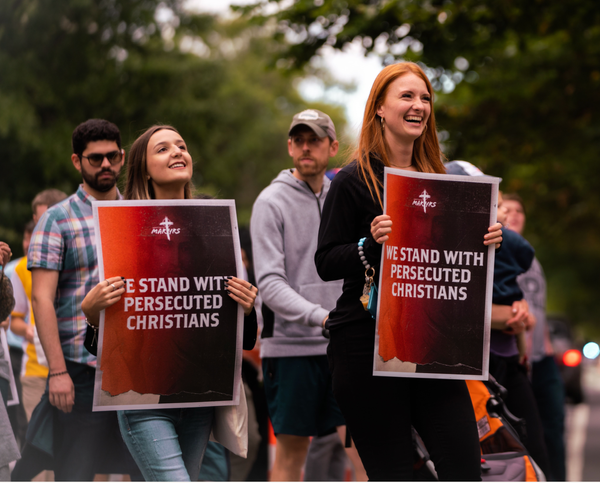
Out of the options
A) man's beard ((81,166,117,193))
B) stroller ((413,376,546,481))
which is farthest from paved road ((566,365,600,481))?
man's beard ((81,166,117,193))

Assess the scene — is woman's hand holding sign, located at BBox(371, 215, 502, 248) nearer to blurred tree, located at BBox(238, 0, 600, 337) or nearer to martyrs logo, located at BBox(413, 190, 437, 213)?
martyrs logo, located at BBox(413, 190, 437, 213)

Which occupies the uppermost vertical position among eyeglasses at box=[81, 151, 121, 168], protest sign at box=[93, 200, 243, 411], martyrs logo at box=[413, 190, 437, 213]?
eyeglasses at box=[81, 151, 121, 168]

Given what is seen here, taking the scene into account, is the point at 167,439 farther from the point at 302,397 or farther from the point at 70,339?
the point at 302,397

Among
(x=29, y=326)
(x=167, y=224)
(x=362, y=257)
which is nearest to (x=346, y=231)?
(x=362, y=257)

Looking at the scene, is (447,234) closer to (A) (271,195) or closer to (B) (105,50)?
(A) (271,195)

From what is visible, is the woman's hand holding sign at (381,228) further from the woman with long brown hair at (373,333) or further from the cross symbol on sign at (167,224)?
the cross symbol on sign at (167,224)

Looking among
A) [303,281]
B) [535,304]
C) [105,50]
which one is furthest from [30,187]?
[303,281]

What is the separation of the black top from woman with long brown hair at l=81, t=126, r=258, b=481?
0.39 meters

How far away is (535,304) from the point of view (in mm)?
6922

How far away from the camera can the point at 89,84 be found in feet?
57.1

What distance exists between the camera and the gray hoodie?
170 inches

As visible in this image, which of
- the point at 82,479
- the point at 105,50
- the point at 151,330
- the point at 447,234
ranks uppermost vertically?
the point at 105,50

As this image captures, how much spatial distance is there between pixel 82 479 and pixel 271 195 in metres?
1.73

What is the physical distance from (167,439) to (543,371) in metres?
4.36
